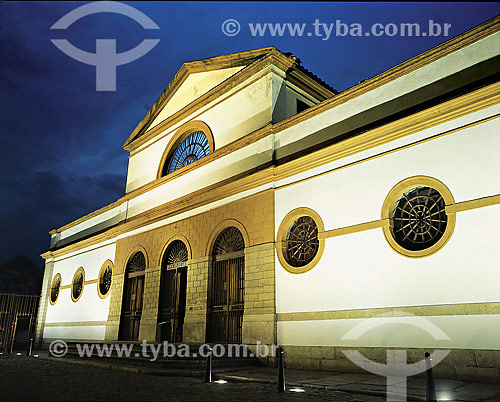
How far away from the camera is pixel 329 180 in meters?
9.77

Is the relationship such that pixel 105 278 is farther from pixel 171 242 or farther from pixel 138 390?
pixel 138 390

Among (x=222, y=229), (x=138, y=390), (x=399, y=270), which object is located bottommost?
(x=138, y=390)

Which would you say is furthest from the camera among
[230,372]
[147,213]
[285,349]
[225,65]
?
[147,213]

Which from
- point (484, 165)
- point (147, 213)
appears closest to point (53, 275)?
point (147, 213)

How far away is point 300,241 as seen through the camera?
33.3 feet

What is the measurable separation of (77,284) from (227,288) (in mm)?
10809

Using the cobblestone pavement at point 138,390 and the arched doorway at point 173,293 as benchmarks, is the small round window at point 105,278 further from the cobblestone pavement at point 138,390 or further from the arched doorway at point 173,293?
the cobblestone pavement at point 138,390

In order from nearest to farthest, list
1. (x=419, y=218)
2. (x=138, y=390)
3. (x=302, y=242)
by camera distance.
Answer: (x=138, y=390) < (x=419, y=218) < (x=302, y=242)

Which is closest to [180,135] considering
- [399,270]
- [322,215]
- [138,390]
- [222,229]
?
[222,229]

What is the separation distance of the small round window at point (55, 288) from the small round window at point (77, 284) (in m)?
1.90

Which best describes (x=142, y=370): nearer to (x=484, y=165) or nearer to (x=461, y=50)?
(x=484, y=165)

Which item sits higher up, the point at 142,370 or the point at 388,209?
the point at 388,209

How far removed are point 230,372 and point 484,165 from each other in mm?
6435

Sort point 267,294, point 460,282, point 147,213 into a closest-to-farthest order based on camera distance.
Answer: point 460,282 → point 267,294 → point 147,213
